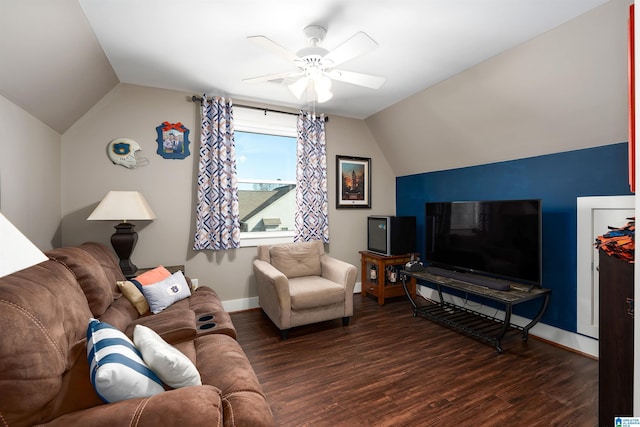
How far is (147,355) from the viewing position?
46.5 inches

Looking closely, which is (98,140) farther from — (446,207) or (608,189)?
(608,189)

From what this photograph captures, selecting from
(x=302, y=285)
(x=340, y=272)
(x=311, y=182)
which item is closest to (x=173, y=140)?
(x=311, y=182)

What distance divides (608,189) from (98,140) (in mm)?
4781

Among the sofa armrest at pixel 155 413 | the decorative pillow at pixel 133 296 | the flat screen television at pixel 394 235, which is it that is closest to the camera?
the sofa armrest at pixel 155 413

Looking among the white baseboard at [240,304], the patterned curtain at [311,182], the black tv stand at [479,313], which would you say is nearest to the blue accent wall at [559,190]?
the black tv stand at [479,313]

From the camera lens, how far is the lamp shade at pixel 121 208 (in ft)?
8.41

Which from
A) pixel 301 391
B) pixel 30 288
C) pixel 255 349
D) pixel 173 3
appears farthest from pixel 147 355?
pixel 173 3

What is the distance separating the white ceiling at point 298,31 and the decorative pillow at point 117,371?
6.73 ft

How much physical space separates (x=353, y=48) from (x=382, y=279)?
2.79 metres

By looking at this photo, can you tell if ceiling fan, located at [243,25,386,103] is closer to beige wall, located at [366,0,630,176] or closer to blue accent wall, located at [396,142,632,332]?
beige wall, located at [366,0,630,176]

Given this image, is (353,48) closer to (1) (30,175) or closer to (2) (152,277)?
(2) (152,277)

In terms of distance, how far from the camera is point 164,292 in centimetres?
236

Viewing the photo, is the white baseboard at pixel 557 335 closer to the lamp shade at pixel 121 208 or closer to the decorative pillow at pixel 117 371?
the decorative pillow at pixel 117 371

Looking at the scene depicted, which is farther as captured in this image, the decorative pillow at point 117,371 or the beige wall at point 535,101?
the beige wall at point 535,101
